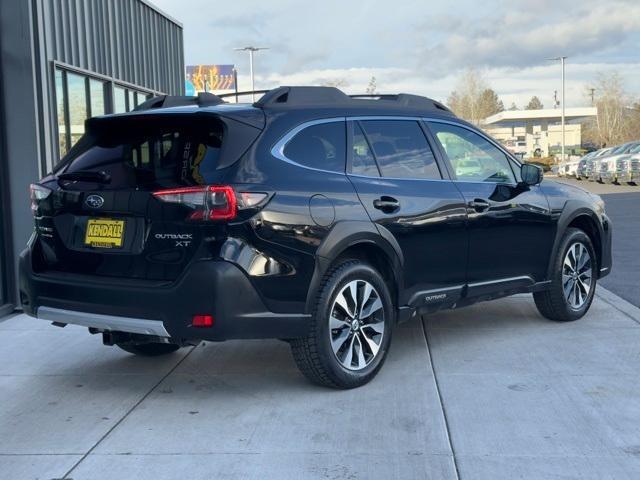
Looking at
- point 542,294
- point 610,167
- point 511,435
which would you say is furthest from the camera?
point 610,167

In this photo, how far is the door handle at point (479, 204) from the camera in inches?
240

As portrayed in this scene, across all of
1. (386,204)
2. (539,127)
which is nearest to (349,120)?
(386,204)

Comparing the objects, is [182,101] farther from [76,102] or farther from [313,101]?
[76,102]

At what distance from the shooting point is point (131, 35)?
13.3 meters

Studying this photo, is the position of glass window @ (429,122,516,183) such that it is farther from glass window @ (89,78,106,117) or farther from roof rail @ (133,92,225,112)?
glass window @ (89,78,106,117)

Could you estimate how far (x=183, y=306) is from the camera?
460 centimetres

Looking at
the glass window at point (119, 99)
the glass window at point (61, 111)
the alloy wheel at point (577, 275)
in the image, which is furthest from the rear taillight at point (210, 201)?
the glass window at point (119, 99)

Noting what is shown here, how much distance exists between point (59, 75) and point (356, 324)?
6485 millimetres

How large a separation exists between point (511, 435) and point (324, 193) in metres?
1.77

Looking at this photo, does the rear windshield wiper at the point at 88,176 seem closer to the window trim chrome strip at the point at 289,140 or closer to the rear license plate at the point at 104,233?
the rear license plate at the point at 104,233

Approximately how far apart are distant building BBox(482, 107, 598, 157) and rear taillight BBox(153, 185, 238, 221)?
8745 cm

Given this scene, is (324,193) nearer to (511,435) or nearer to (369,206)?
(369,206)

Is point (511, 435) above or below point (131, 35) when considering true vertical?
below

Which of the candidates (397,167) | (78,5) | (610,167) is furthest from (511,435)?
(610,167)
